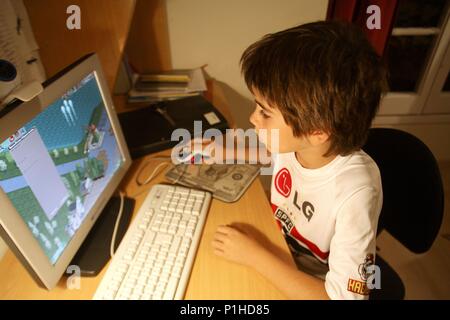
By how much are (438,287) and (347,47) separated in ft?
4.47

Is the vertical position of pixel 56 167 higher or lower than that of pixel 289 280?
higher

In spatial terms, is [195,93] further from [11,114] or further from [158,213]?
[11,114]

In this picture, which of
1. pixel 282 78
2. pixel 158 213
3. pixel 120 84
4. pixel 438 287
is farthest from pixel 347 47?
pixel 438 287

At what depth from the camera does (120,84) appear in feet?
4.42

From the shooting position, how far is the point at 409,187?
82 centimetres

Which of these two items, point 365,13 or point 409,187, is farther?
point 365,13

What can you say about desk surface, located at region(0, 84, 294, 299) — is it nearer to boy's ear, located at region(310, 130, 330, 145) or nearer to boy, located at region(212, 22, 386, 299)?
boy, located at region(212, 22, 386, 299)

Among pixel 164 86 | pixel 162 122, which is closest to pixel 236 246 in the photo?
pixel 162 122

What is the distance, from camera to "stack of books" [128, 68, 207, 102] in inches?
50.9

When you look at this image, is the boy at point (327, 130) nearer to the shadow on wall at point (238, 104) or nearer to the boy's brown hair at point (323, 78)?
the boy's brown hair at point (323, 78)

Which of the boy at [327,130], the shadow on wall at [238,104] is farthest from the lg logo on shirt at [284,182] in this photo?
the shadow on wall at [238,104]

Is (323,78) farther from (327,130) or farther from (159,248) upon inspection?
(159,248)

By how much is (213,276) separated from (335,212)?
0.33 m

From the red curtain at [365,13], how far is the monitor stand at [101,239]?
1.22m
